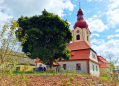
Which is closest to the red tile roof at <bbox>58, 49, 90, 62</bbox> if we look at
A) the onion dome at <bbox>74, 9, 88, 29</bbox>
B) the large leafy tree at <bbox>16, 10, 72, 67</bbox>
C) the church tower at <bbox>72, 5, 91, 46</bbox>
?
the large leafy tree at <bbox>16, 10, 72, 67</bbox>

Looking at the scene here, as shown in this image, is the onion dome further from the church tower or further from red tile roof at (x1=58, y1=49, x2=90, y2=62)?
red tile roof at (x1=58, y1=49, x2=90, y2=62)

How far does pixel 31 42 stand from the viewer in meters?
15.4

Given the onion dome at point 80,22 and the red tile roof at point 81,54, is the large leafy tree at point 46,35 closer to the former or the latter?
the red tile roof at point 81,54

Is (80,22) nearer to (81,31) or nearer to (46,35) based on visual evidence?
(81,31)

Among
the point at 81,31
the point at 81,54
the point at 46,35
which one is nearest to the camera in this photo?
the point at 46,35

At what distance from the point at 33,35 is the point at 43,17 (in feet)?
12.1

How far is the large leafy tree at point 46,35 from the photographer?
48.5 feet

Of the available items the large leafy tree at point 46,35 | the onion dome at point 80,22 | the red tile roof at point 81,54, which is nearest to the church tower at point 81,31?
the onion dome at point 80,22

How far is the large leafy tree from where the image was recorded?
14.8 m

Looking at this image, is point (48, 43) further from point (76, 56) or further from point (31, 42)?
point (76, 56)

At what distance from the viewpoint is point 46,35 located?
1608 cm

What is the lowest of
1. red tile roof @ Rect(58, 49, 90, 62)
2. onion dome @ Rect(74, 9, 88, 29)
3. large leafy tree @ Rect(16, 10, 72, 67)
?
red tile roof @ Rect(58, 49, 90, 62)

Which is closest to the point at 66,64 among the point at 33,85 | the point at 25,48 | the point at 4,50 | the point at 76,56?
the point at 76,56

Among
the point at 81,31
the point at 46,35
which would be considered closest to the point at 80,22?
the point at 81,31
